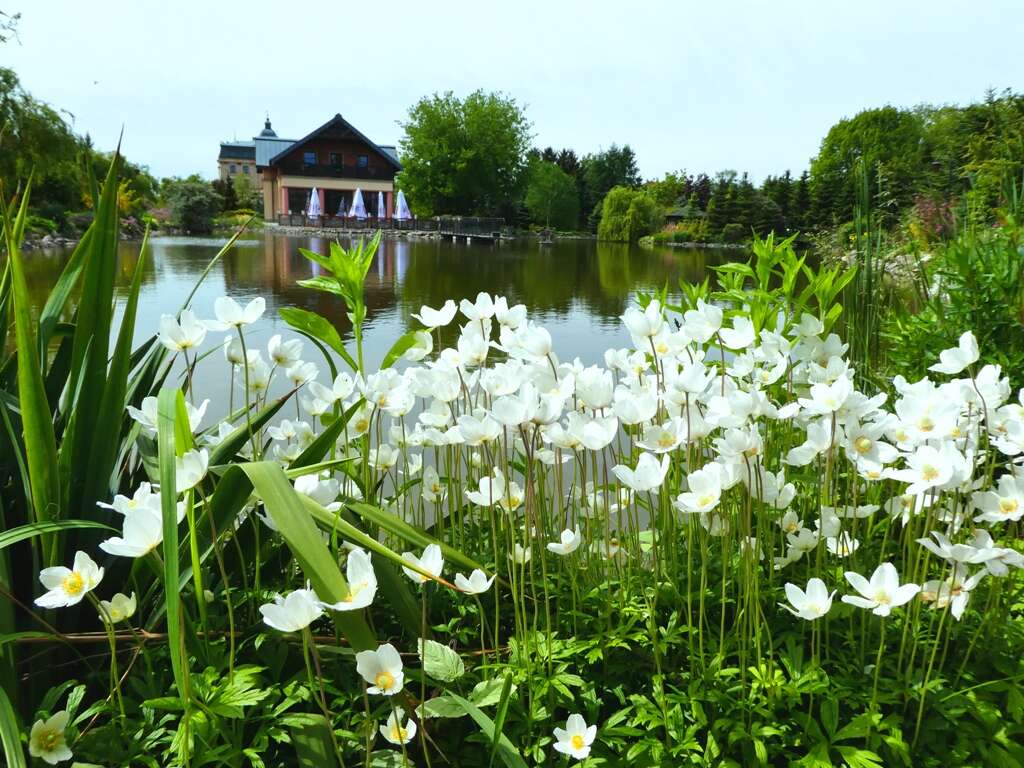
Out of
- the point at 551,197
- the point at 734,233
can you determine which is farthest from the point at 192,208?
the point at 734,233

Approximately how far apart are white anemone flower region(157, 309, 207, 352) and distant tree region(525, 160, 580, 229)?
1818 inches

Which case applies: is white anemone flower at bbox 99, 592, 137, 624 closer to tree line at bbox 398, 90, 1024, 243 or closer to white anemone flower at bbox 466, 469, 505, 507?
white anemone flower at bbox 466, 469, 505, 507

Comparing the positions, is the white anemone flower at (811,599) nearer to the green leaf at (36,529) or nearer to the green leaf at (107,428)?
the green leaf at (36,529)

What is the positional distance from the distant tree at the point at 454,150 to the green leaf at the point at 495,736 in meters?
43.2

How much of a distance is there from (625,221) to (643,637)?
39.2 m

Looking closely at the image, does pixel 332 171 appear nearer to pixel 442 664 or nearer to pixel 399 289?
pixel 399 289

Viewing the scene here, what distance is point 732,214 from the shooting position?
36031 millimetres

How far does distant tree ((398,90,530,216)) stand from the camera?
140 ft

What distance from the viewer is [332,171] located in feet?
133

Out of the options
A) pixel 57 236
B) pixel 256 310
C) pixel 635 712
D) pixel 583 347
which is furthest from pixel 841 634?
pixel 57 236

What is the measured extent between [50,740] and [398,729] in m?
0.54

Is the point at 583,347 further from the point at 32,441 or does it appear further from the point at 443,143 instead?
the point at 443,143

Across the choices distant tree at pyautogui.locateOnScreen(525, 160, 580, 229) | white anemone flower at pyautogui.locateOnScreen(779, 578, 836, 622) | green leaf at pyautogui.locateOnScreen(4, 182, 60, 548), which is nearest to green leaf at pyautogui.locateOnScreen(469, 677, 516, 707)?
white anemone flower at pyautogui.locateOnScreen(779, 578, 836, 622)

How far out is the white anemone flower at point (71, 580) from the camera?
42.3 inches
